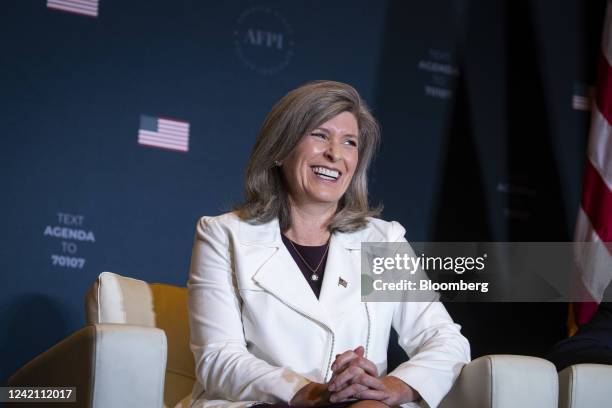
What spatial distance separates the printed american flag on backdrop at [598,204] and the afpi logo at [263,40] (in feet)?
4.46

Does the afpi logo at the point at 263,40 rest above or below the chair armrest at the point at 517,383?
above

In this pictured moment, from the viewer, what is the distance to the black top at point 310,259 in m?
2.38

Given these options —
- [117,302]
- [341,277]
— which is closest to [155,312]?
[117,302]

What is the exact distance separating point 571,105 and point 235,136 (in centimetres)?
167

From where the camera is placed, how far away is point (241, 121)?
11.6 ft

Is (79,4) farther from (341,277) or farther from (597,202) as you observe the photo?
(597,202)

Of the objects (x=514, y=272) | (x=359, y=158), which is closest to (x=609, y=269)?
(x=514, y=272)

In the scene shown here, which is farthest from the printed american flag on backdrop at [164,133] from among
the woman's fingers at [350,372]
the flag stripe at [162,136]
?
the woman's fingers at [350,372]

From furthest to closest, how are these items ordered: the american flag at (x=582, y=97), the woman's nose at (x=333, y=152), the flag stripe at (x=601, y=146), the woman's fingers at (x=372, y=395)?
the american flag at (x=582, y=97)
the flag stripe at (x=601, y=146)
the woman's nose at (x=333, y=152)
the woman's fingers at (x=372, y=395)

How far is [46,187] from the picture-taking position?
3.17m

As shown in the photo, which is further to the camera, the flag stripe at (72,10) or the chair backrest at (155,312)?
the flag stripe at (72,10)

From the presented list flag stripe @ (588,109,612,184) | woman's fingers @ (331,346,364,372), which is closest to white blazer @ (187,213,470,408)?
woman's fingers @ (331,346,364,372)

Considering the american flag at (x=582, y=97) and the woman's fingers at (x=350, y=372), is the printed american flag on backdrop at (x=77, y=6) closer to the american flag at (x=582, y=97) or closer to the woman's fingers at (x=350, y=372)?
the woman's fingers at (x=350, y=372)

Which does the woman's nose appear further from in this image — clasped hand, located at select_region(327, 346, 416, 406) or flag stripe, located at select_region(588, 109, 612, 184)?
flag stripe, located at select_region(588, 109, 612, 184)
